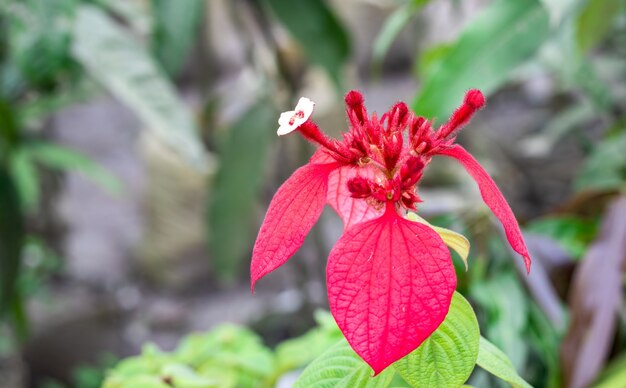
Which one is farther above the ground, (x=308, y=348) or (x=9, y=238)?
(x=9, y=238)

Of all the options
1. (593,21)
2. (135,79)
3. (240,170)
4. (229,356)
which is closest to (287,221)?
(229,356)

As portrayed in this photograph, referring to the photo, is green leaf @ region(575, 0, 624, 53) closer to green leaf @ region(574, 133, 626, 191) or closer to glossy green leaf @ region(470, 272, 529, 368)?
green leaf @ region(574, 133, 626, 191)

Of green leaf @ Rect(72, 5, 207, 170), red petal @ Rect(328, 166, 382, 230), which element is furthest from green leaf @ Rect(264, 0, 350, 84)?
red petal @ Rect(328, 166, 382, 230)

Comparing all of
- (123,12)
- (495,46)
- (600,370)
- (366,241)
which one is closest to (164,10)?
(123,12)

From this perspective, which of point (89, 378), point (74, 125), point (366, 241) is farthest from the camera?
point (74, 125)

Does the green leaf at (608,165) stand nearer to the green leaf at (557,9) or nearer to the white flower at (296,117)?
the green leaf at (557,9)

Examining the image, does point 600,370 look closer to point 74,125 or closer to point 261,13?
point 261,13

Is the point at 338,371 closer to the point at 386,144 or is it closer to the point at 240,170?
the point at 386,144
